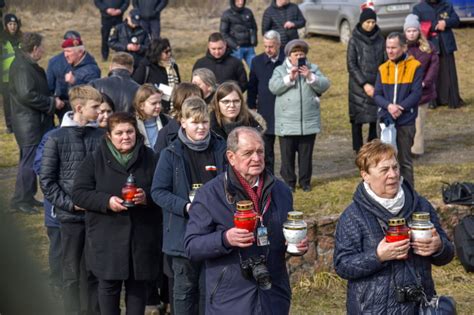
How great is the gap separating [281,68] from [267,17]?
23.9 ft

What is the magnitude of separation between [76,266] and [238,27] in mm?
10866

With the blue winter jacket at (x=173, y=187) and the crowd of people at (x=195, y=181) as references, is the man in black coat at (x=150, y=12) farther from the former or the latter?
the blue winter jacket at (x=173, y=187)

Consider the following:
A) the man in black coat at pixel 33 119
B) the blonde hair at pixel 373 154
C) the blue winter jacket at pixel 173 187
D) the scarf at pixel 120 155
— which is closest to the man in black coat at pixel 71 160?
the scarf at pixel 120 155

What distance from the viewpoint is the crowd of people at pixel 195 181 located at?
13.6ft

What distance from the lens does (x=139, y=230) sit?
18.4 ft

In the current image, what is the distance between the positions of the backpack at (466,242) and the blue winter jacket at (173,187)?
3261 millimetres

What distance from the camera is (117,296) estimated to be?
5750 mm

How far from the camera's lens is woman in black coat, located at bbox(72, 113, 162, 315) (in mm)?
5520

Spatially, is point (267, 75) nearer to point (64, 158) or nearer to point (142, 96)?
point (142, 96)

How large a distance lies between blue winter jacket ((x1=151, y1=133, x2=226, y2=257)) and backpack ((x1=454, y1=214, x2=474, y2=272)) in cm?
326

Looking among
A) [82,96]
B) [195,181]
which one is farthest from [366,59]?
[195,181]

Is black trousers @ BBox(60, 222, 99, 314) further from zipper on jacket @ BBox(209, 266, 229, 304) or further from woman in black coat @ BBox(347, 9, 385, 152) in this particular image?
woman in black coat @ BBox(347, 9, 385, 152)

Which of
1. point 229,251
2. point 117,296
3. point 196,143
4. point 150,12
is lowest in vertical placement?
point 117,296

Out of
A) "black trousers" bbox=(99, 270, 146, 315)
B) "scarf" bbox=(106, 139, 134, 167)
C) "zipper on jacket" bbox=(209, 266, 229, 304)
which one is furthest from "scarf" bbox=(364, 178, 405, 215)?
"black trousers" bbox=(99, 270, 146, 315)
